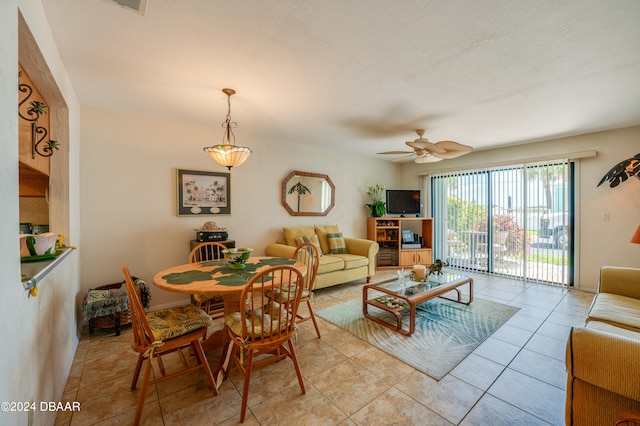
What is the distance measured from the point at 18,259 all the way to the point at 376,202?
200 inches

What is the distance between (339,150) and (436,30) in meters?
3.41

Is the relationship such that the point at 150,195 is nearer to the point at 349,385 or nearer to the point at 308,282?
the point at 308,282

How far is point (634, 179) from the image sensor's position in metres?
3.48

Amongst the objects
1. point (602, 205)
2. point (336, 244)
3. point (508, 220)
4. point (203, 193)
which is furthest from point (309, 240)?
point (602, 205)

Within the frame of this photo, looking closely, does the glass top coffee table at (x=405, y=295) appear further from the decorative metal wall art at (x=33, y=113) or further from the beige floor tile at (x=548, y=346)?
the decorative metal wall art at (x=33, y=113)

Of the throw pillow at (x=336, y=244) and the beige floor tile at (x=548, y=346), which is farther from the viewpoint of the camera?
the throw pillow at (x=336, y=244)

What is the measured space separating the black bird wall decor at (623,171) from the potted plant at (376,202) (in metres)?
3.21

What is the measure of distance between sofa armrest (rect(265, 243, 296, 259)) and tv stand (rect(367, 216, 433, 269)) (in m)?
2.27

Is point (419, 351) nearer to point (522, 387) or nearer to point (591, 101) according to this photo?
point (522, 387)

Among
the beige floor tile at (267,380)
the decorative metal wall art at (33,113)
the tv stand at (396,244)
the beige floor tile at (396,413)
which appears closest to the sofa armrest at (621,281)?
the beige floor tile at (396,413)

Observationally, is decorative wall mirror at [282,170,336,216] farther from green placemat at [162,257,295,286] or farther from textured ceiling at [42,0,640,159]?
green placemat at [162,257,295,286]

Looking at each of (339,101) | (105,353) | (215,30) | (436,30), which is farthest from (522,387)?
(105,353)

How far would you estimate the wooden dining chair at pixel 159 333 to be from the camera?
1.50 m

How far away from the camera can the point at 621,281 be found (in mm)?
2398
